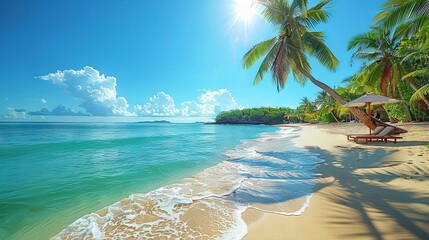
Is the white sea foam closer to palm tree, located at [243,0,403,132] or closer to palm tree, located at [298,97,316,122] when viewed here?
palm tree, located at [243,0,403,132]

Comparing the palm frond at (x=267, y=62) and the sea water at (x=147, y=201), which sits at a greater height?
the palm frond at (x=267, y=62)

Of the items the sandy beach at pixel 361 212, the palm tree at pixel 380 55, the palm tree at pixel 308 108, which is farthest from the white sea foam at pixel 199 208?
the palm tree at pixel 308 108

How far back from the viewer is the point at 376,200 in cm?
368

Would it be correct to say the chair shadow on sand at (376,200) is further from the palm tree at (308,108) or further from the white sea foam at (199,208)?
the palm tree at (308,108)

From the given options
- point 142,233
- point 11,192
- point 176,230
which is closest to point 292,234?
point 176,230

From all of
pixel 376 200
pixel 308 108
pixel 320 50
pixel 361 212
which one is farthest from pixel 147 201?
pixel 308 108

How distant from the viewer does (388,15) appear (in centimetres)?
671

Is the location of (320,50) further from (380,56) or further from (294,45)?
(380,56)

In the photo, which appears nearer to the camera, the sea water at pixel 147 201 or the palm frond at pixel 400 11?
the sea water at pixel 147 201

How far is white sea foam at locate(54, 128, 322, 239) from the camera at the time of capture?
3.13 m

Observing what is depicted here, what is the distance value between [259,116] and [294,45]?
81.9 m

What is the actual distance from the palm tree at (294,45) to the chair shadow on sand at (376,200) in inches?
288

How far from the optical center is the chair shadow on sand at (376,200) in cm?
270

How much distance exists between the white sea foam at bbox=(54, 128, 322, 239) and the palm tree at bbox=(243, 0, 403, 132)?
8089 millimetres
